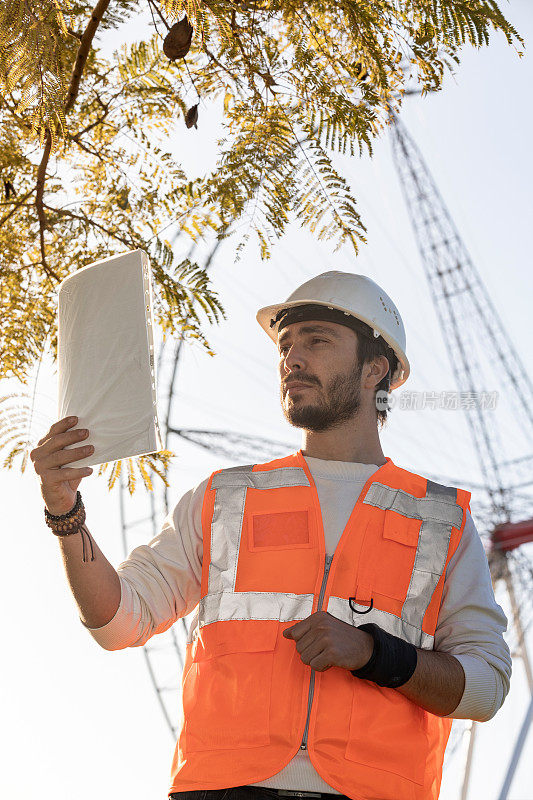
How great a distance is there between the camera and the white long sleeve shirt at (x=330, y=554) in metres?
3.27

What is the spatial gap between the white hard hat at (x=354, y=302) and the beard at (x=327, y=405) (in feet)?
0.95

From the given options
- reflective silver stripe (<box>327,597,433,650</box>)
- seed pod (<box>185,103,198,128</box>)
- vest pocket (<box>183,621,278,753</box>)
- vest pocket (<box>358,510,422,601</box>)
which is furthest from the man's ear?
seed pod (<box>185,103,198,128</box>)

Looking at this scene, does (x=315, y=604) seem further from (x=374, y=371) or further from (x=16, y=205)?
(x=16, y=205)

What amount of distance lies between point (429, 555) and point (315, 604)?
1.61 ft

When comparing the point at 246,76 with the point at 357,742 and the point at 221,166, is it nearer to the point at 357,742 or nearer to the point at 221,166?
the point at 221,166

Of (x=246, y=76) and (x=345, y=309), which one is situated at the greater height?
(x=246, y=76)

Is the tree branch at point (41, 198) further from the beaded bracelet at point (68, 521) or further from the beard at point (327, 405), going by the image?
the beaded bracelet at point (68, 521)

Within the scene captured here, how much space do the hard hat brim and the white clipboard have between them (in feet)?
3.55

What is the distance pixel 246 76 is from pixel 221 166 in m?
0.45

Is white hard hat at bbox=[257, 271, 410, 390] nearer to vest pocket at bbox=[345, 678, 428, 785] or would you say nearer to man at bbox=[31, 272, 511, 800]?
man at bbox=[31, 272, 511, 800]

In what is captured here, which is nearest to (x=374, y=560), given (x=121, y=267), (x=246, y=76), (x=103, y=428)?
(x=103, y=428)

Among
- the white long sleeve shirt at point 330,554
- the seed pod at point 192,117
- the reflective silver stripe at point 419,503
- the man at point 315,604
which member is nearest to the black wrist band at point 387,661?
the man at point 315,604

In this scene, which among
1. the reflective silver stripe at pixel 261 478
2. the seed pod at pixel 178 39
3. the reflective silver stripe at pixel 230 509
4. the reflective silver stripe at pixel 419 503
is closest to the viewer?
the reflective silver stripe at pixel 230 509

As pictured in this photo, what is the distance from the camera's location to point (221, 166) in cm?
463
